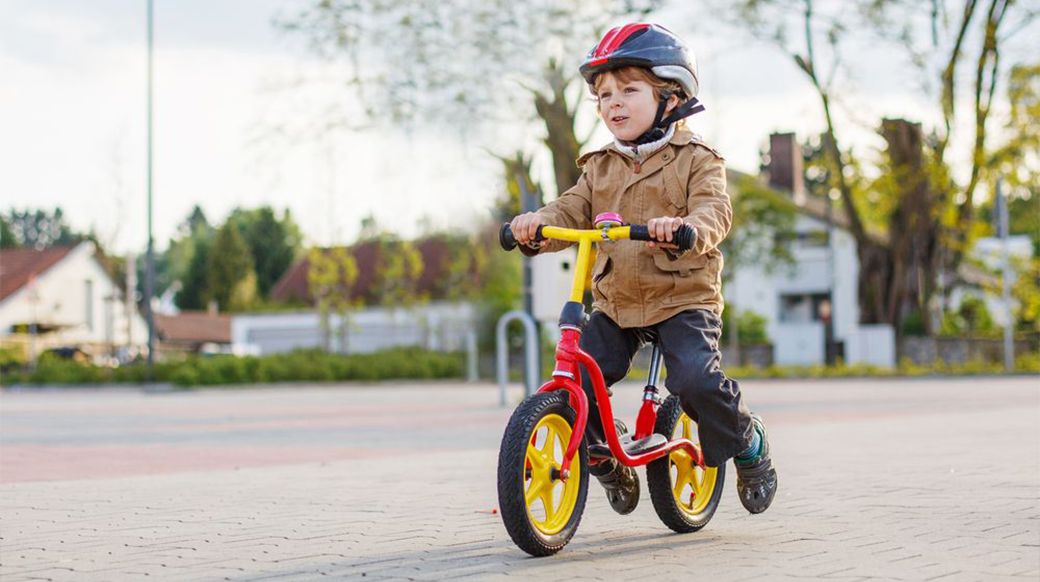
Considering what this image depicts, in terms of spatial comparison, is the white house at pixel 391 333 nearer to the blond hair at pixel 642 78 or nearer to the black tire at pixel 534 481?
the blond hair at pixel 642 78

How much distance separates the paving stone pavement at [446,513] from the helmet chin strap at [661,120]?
1420mm

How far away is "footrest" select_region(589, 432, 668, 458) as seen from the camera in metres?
4.91

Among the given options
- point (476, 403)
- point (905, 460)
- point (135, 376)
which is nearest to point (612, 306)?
point (905, 460)

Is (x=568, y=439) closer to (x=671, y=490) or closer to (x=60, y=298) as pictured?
(x=671, y=490)

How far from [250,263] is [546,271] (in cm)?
7380

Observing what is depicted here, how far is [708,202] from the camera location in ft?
15.9

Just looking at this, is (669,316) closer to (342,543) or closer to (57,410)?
(342,543)

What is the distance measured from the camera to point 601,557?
480 cm

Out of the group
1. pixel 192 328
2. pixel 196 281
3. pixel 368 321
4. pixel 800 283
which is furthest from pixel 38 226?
pixel 800 283

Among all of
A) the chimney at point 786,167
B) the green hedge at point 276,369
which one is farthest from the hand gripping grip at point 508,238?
the chimney at point 786,167

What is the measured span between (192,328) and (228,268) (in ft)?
23.2

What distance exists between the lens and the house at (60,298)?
62062 mm

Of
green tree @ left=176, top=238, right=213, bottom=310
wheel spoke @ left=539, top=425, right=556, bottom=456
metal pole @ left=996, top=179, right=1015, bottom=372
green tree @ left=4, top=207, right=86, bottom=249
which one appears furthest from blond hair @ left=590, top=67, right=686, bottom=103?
green tree @ left=4, top=207, right=86, bottom=249

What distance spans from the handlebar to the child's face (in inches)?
20.0
